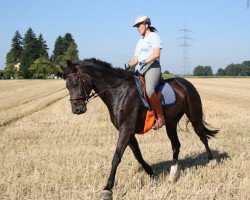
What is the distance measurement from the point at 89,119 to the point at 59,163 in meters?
8.62

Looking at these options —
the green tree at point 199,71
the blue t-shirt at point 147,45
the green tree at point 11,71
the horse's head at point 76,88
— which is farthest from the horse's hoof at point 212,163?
the green tree at point 199,71

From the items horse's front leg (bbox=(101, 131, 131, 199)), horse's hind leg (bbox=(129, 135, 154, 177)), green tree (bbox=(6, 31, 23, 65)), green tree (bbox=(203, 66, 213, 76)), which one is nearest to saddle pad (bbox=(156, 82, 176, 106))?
horse's hind leg (bbox=(129, 135, 154, 177))

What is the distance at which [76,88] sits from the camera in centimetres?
714

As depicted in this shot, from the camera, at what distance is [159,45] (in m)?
7.56

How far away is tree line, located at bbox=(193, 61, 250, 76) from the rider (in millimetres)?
164376

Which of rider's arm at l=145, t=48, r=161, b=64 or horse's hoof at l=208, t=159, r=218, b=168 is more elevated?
rider's arm at l=145, t=48, r=161, b=64

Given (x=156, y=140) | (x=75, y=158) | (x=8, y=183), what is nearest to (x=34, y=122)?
(x=156, y=140)

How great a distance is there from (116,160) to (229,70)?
559 ft

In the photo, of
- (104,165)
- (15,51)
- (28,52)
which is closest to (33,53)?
(28,52)

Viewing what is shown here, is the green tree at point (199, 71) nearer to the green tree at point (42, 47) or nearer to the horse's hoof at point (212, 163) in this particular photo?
the green tree at point (42, 47)

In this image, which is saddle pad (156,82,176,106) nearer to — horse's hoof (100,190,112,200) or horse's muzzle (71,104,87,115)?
horse's muzzle (71,104,87,115)

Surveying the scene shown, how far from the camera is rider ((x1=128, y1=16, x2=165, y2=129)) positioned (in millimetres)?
7566

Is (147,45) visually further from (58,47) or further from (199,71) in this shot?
(199,71)

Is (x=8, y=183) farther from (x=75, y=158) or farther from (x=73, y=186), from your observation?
(x=75, y=158)
